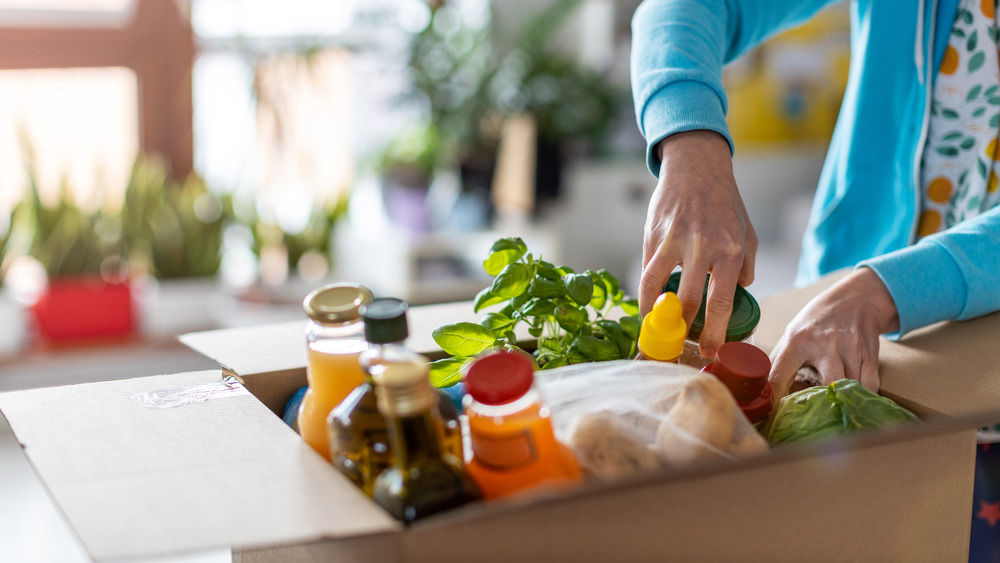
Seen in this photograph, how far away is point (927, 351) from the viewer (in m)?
0.78

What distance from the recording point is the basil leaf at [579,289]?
66cm

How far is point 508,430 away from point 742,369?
0.71ft

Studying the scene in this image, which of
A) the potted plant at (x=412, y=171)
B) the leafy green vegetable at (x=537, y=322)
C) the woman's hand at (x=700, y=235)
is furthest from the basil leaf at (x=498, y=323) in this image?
the potted plant at (x=412, y=171)

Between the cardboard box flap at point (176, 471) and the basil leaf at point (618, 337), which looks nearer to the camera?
the cardboard box flap at point (176, 471)

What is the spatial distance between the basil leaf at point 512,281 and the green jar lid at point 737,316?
0.13 meters

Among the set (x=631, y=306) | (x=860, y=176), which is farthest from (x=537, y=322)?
(x=860, y=176)

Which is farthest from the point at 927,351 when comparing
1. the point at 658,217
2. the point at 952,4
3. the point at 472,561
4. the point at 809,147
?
the point at 809,147

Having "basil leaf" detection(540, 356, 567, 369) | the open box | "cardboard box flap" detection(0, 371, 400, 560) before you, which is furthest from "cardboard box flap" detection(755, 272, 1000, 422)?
"cardboard box flap" detection(0, 371, 400, 560)

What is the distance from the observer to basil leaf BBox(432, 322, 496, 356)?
0.67 metres

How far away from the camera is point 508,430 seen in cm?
48

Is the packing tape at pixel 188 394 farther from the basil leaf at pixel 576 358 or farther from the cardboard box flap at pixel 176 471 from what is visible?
the basil leaf at pixel 576 358

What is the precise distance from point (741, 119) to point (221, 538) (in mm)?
3036

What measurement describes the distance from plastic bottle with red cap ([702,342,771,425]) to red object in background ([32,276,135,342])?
2320 mm

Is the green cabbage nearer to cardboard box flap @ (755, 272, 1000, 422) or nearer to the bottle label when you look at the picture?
cardboard box flap @ (755, 272, 1000, 422)
